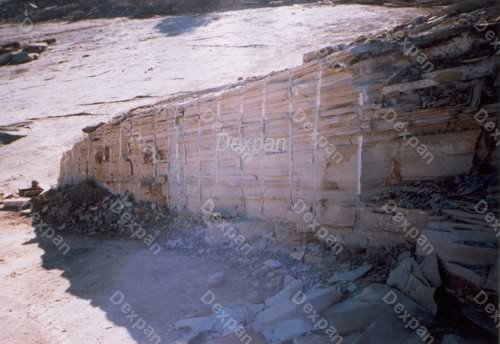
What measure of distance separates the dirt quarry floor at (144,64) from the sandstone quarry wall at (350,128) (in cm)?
705

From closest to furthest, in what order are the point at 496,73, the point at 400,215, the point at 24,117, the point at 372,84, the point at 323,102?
the point at 496,73, the point at 400,215, the point at 372,84, the point at 323,102, the point at 24,117

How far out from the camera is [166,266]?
17.1ft

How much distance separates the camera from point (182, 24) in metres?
20.4

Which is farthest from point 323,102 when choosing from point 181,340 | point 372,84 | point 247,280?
point 181,340

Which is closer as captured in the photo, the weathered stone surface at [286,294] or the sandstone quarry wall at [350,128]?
the sandstone quarry wall at [350,128]

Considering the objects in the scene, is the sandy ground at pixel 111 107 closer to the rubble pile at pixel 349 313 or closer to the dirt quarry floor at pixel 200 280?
the dirt quarry floor at pixel 200 280

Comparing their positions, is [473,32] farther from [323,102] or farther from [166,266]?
[166,266]

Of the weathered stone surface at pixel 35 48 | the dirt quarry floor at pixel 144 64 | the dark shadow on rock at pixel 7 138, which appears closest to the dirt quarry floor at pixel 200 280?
the dirt quarry floor at pixel 144 64

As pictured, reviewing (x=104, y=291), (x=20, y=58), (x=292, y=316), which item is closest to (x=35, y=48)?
(x=20, y=58)

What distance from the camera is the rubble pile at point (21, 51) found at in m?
21.0

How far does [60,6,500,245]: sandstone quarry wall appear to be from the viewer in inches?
134

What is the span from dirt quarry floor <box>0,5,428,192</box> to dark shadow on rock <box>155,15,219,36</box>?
0.21 ft

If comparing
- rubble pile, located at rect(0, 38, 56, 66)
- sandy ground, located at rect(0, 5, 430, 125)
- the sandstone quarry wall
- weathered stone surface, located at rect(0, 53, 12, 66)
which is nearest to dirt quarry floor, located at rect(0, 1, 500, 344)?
the sandstone quarry wall

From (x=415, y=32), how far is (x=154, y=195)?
516 cm
